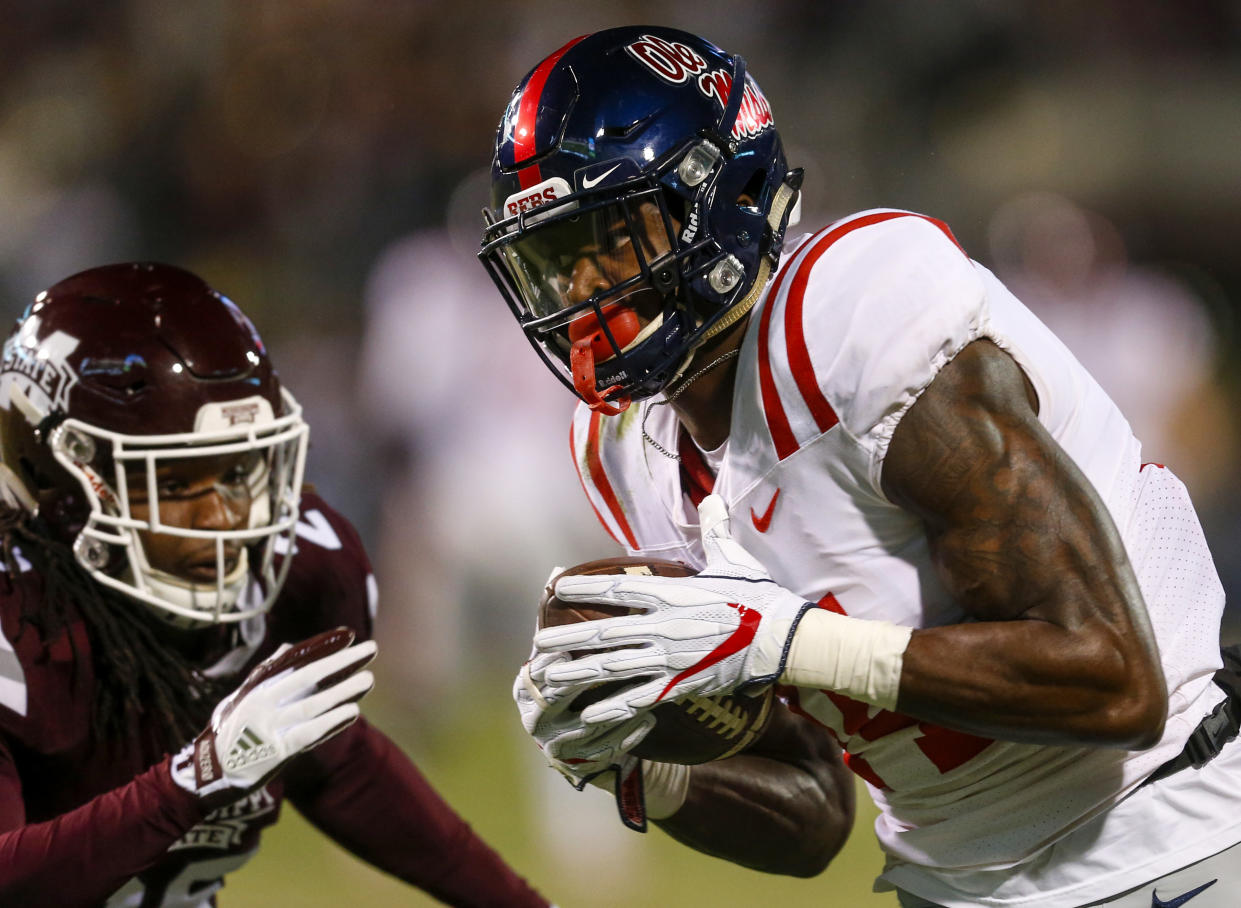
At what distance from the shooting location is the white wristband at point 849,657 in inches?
56.6

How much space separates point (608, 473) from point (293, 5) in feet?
17.7

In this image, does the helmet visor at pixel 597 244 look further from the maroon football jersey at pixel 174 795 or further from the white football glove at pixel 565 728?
the maroon football jersey at pixel 174 795

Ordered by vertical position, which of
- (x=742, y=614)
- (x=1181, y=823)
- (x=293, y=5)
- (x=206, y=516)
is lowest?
(x=1181, y=823)

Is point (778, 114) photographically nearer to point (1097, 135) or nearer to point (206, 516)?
point (1097, 135)

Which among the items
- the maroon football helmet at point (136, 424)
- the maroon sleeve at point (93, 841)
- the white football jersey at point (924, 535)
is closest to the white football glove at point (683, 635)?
the white football jersey at point (924, 535)

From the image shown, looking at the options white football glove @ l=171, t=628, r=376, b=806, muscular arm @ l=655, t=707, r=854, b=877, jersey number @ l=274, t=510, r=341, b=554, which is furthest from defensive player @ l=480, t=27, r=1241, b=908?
jersey number @ l=274, t=510, r=341, b=554

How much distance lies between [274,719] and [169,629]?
0.41 m

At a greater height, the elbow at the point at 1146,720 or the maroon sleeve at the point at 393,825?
the elbow at the point at 1146,720

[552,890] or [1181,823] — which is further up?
[1181,823]

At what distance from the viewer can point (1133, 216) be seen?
6.04m

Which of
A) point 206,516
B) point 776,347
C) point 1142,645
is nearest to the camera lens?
point 1142,645

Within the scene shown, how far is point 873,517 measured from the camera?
1568 millimetres

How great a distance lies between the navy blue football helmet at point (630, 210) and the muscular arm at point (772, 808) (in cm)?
64

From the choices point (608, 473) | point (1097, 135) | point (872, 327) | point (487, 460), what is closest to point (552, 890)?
point (487, 460)
